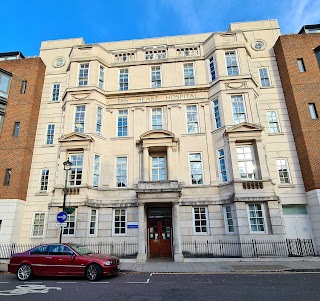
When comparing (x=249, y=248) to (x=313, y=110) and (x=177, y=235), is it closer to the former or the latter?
(x=177, y=235)

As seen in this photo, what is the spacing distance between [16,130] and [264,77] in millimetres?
22512

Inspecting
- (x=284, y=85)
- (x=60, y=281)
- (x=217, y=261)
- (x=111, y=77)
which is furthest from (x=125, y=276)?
(x=284, y=85)

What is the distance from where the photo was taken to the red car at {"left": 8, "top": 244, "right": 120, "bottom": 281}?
9945mm

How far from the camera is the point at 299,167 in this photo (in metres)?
18.2

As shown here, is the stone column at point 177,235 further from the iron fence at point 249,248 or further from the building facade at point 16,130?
the building facade at point 16,130

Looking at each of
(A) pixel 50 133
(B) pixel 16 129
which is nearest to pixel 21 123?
(B) pixel 16 129

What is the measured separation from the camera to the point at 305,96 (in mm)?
18938

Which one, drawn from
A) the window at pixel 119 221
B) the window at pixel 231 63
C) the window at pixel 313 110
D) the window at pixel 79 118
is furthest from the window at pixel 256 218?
the window at pixel 79 118

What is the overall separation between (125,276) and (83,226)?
692cm

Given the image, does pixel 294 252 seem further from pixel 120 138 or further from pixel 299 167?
pixel 120 138

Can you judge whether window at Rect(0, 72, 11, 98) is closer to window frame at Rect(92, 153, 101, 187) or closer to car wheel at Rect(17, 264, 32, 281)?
window frame at Rect(92, 153, 101, 187)

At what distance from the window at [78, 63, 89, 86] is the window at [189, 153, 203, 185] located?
1170cm

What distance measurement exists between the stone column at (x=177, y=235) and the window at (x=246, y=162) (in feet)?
17.6

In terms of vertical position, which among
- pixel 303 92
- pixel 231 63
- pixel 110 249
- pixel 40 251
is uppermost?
pixel 231 63
